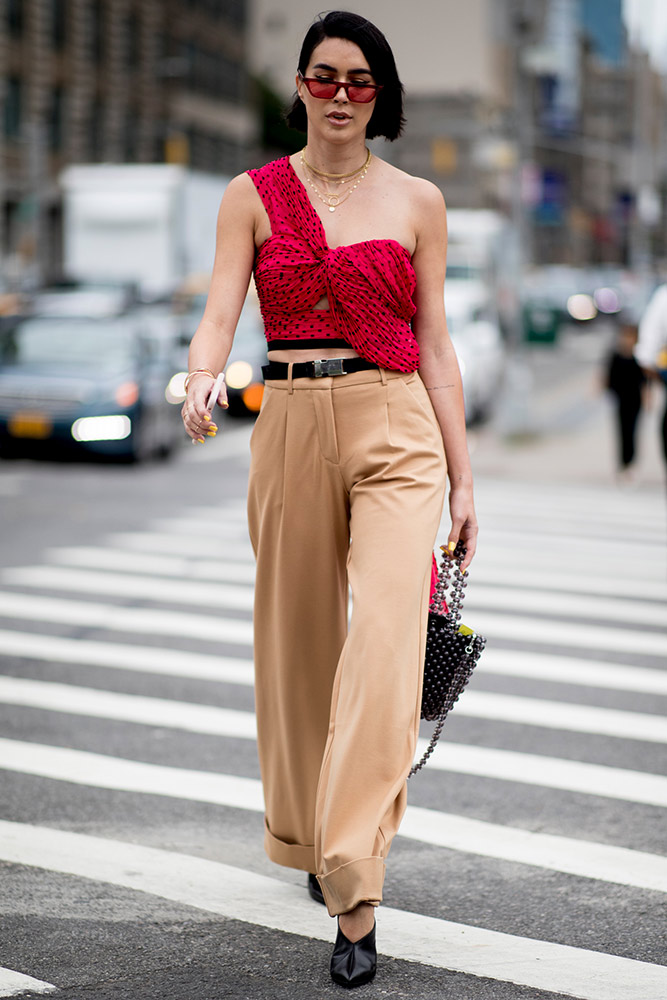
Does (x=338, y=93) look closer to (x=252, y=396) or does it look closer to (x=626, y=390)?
(x=626, y=390)

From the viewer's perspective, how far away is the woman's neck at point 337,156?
3771mm

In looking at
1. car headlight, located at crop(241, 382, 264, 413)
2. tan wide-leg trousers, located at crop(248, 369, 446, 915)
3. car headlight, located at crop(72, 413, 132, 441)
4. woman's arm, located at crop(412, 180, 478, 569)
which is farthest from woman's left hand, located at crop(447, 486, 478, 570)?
car headlight, located at crop(241, 382, 264, 413)

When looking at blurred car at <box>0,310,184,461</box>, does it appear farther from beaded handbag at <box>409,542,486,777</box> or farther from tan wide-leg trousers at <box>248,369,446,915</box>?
beaded handbag at <box>409,542,486,777</box>

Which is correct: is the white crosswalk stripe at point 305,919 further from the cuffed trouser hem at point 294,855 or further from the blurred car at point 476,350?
the blurred car at point 476,350

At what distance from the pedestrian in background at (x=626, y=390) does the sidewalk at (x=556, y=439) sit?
0.36m

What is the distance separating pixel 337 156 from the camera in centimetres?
378

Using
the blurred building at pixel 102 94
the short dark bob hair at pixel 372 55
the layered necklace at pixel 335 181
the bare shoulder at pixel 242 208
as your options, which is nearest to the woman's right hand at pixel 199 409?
the bare shoulder at pixel 242 208

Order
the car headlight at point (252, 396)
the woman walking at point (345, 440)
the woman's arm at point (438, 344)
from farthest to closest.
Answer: the car headlight at point (252, 396) → the woman's arm at point (438, 344) → the woman walking at point (345, 440)

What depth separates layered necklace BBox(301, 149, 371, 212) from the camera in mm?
3740

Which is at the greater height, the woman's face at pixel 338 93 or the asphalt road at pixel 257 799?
the woman's face at pixel 338 93

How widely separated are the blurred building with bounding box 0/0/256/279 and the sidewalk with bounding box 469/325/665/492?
21.6 meters

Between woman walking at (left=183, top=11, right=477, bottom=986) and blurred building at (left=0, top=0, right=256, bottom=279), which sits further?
blurred building at (left=0, top=0, right=256, bottom=279)

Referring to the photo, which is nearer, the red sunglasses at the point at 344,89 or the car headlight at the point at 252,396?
the red sunglasses at the point at 344,89

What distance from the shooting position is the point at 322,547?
3.76m
